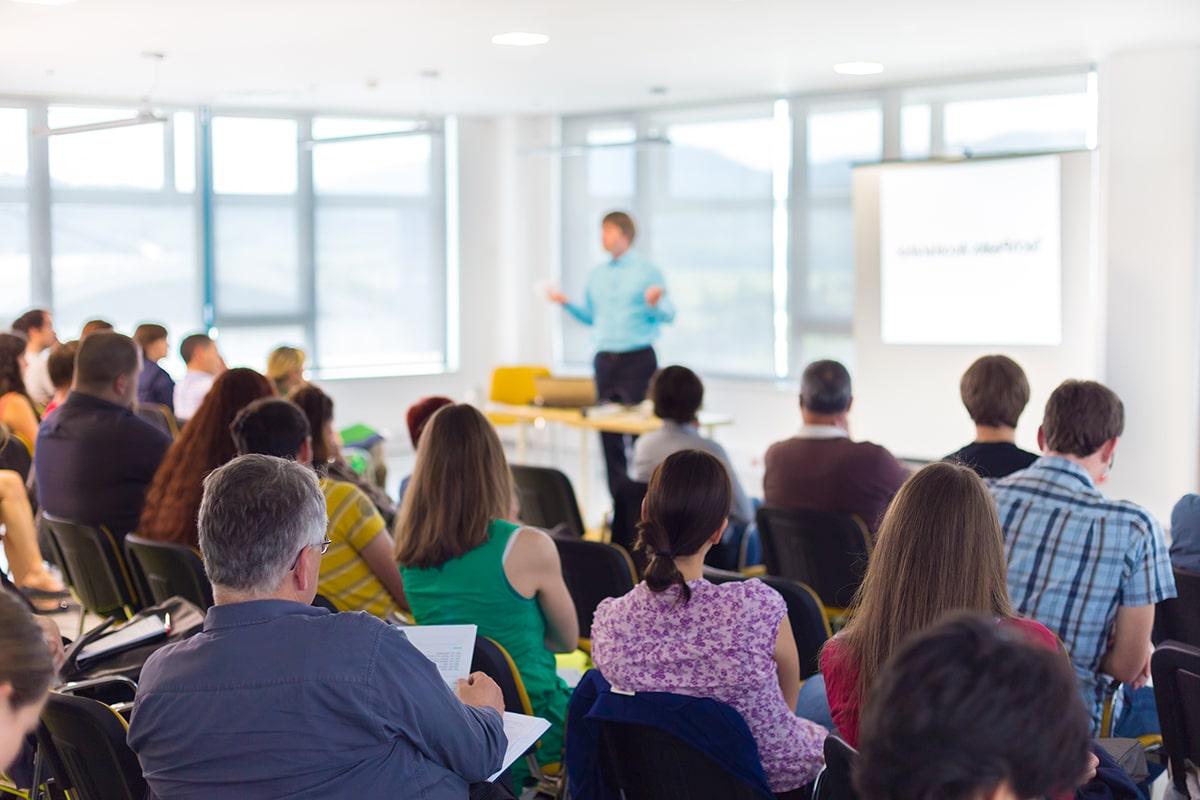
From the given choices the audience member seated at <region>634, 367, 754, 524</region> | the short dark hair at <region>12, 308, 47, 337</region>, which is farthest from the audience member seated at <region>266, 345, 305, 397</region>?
the audience member seated at <region>634, 367, 754, 524</region>

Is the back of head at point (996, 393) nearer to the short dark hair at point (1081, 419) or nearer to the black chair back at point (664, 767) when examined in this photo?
the short dark hair at point (1081, 419)

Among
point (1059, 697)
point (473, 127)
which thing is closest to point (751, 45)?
point (473, 127)

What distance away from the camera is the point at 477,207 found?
39.0ft

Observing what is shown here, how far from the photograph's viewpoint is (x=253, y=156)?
35.4ft

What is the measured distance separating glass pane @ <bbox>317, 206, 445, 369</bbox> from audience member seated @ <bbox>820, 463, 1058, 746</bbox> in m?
9.44

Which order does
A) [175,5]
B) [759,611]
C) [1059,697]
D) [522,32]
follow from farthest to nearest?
[522,32] < [175,5] < [759,611] < [1059,697]

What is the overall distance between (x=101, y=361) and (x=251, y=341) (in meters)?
6.25

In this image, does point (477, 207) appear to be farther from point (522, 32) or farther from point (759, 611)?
point (759, 611)

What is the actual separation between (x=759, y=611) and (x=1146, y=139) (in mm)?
5760

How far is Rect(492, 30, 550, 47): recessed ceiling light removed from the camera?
22.8 ft

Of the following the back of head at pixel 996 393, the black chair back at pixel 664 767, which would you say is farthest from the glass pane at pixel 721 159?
the black chair back at pixel 664 767

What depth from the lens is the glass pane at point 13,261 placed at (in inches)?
382

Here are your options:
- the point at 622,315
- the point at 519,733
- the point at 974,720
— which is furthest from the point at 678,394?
the point at 974,720

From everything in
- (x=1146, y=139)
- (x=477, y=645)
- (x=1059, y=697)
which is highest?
(x=1146, y=139)
